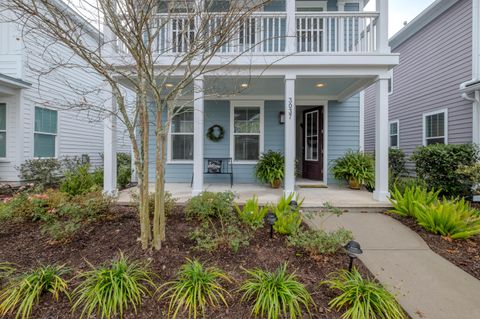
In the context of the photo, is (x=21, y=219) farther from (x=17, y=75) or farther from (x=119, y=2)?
(x=17, y=75)

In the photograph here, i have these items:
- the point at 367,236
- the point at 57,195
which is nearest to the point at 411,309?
the point at 367,236

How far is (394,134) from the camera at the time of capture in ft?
30.0

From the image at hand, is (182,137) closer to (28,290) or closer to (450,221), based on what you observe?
(28,290)

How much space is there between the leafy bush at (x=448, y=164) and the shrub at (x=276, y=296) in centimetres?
489

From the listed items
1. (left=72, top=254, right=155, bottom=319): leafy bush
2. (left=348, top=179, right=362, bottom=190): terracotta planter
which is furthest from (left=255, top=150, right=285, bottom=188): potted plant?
(left=72, top=254, right=155, bottom=319): leafy bush

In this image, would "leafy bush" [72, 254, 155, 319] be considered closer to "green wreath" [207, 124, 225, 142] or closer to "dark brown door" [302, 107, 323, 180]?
"green wreath" [207, 124, 225, 142]

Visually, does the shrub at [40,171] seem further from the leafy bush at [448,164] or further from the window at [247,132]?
the leafy bush at [448,164]

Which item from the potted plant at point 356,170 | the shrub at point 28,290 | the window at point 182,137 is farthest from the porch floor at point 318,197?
the shrub at point 28,290

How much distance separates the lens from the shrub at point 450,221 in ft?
10.1

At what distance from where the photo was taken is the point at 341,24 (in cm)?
473

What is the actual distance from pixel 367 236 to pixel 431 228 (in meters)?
0.91

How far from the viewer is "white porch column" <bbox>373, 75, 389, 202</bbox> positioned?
4488mm

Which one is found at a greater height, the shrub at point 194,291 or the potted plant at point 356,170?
the potted plant at point 356,170

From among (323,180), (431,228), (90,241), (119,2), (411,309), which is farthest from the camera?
(323,180)
